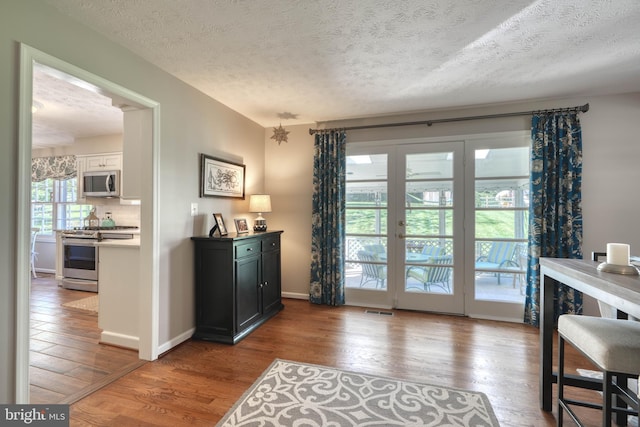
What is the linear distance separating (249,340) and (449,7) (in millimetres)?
3057

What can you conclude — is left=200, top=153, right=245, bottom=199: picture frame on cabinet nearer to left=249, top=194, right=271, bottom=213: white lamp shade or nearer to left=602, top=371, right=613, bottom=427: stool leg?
left=249, top=194, right=271, bottom=213: white lamp shade

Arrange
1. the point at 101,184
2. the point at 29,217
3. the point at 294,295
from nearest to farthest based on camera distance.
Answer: the point at 29,217 < the point at 294,295 < the point at 101,184

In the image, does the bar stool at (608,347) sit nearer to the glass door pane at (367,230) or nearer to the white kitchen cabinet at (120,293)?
the glass door pane at (367,230)

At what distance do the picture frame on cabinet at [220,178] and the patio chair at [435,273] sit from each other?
2.40 metres

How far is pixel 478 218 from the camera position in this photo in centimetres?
345

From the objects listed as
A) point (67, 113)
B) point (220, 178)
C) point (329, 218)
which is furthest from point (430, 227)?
point (67, 113)

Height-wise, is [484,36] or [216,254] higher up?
[484,36]

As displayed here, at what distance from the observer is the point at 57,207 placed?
5562 mm

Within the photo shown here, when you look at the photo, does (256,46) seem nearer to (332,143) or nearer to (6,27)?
(6,27)

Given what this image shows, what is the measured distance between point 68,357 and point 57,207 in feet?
14.5

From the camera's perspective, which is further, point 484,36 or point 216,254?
point 216,254

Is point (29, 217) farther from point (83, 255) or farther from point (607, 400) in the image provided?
point (83, 255)

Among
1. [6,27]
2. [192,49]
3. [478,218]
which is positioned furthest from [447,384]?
[6,27]

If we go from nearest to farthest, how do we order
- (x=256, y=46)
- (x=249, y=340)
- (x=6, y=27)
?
(x=6, y=27)
(x=256, y=46)
(x=249, y=340)
